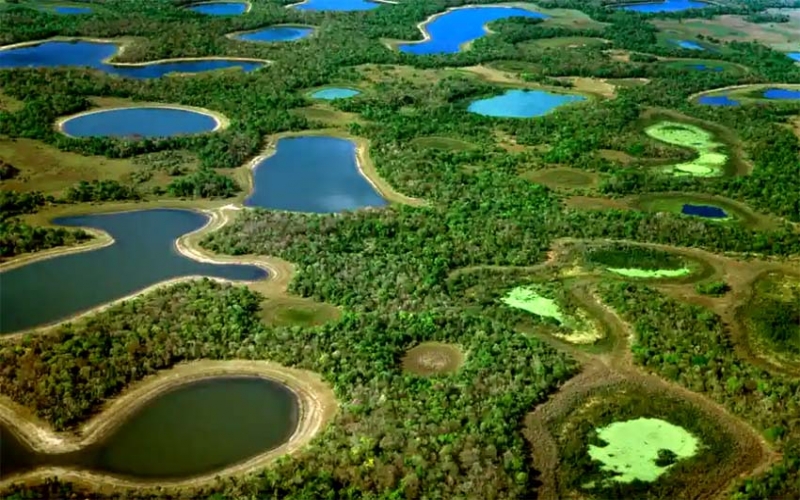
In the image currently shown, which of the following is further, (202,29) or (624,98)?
(202,29)

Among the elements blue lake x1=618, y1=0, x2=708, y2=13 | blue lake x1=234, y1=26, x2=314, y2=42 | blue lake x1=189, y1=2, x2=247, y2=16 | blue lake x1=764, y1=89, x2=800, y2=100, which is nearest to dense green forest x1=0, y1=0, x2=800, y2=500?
blue lake x1=764, y1=89, x2=800, y2=100

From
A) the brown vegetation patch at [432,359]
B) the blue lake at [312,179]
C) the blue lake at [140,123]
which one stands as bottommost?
the brown vegetation patch at [432,359]

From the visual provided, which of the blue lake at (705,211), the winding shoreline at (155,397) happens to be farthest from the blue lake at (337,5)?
the winding shoreline at (155,397)

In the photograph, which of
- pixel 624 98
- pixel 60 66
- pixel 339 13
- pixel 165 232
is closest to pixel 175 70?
pixel 60 66

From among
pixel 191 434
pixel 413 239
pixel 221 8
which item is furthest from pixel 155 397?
pixel 221 8

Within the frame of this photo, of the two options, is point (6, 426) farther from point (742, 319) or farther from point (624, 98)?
point (624, 98)

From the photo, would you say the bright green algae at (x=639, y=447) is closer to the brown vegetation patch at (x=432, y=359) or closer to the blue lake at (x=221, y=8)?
the brown vegetation patch at (x=432, y=359)
